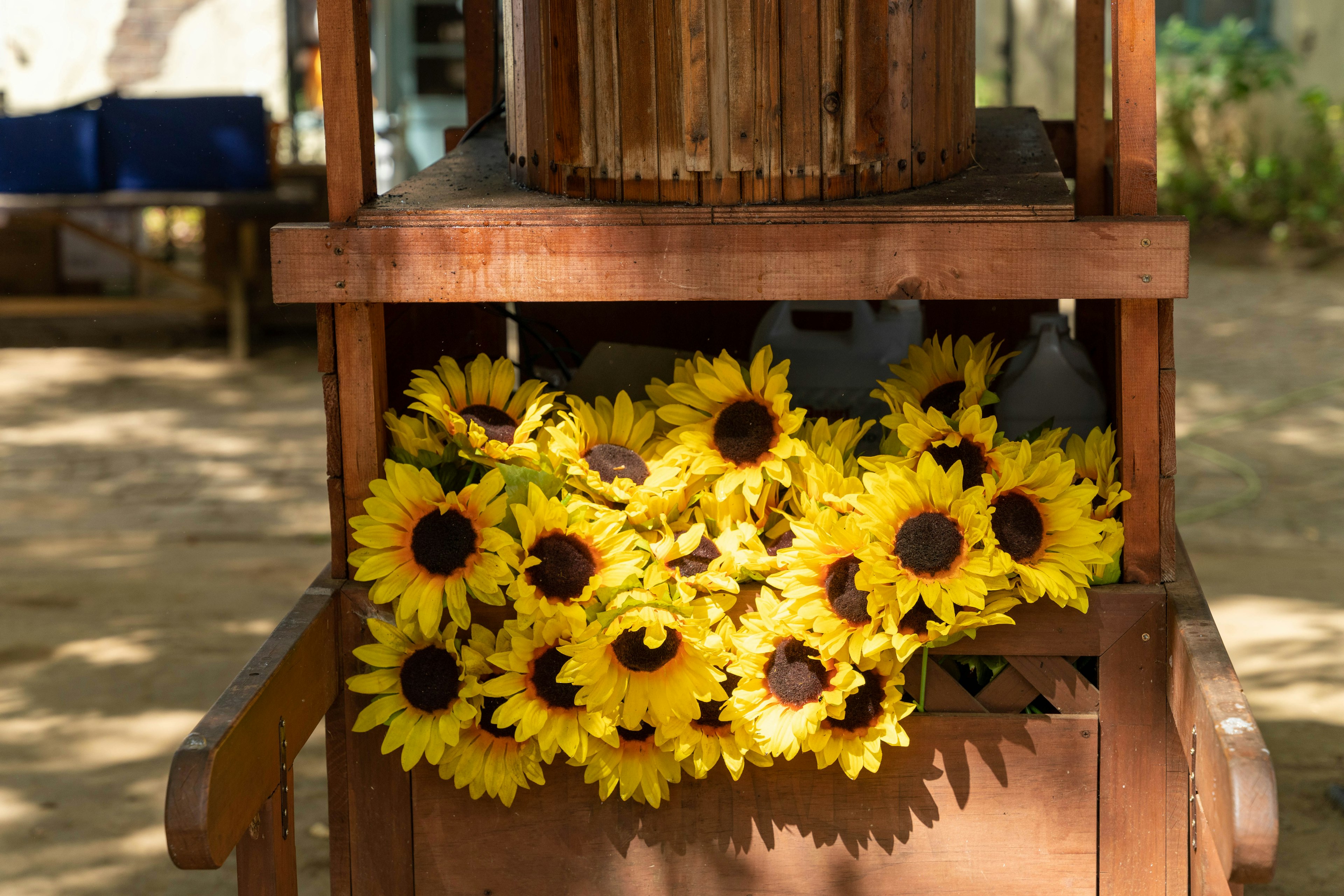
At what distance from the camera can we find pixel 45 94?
395 inches

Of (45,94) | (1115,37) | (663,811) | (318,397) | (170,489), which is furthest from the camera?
(45,94)

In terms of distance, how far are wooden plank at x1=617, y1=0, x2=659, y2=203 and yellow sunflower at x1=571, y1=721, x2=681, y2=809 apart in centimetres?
60

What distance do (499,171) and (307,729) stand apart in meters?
0.77

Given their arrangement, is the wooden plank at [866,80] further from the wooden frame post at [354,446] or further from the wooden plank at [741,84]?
the wooden frame post at [354,446]

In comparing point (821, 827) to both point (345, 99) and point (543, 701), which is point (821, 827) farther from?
point (345, 99)

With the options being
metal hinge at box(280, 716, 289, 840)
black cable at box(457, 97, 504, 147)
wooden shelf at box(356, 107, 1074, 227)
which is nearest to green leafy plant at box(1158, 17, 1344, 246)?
black cable at box(457, 97, 504, 147)

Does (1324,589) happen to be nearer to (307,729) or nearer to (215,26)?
(307,729)

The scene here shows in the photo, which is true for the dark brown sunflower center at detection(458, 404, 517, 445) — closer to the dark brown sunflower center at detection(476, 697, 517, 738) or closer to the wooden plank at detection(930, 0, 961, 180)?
the dark brown sunflower center at detection(476, 697, 517, 738)

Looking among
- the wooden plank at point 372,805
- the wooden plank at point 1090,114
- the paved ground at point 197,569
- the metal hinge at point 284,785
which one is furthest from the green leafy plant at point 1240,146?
the metal hinge at point 284,785

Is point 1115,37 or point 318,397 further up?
point 1115,37

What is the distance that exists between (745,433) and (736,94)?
370 mm

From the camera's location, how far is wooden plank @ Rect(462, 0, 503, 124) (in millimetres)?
2373

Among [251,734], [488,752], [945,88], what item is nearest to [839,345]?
[945,88]

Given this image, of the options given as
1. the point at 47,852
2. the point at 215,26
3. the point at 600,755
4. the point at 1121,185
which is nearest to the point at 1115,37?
the point at 1121,185
